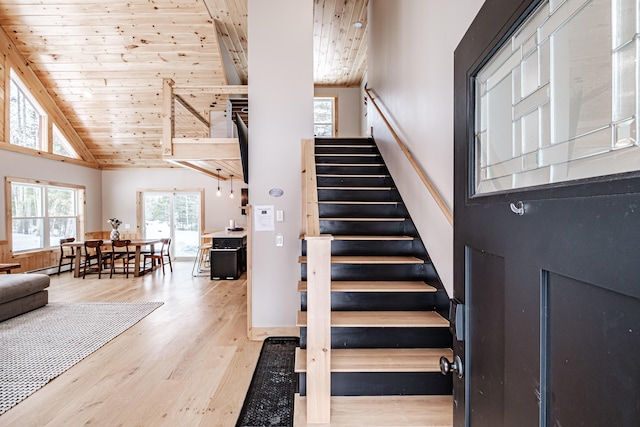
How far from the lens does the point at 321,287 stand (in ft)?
6.59

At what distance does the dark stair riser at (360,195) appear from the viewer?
3.74m

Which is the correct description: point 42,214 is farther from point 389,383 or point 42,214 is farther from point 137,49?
point 389,383

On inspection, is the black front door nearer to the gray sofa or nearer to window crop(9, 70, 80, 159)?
the gray sofa

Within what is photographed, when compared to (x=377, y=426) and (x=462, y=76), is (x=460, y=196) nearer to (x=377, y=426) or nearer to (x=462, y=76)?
(x=462, y=76)

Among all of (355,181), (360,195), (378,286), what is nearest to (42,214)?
(355,181)

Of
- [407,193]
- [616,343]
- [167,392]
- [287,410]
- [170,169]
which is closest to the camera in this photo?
[616,343]

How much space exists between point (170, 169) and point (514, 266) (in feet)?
32.8

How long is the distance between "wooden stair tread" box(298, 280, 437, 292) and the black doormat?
81 centimetres

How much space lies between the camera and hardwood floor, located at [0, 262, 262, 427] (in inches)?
88.7

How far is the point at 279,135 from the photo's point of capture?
370cm

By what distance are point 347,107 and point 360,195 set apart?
5706mm

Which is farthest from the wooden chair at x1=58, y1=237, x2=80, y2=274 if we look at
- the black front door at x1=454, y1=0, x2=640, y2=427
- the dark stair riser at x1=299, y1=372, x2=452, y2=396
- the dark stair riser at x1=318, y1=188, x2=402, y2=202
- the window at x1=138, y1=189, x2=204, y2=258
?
the black front door at x1=454, y1=0, x2=640, y2=427

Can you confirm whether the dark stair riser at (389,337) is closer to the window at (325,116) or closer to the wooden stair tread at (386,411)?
the wooden stair tread at (386,411)

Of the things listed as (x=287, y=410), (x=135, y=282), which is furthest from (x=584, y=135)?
(x=135, y=282)
